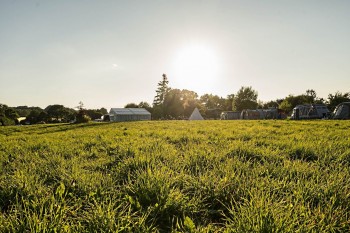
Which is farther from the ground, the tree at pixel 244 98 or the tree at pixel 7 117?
the tree at pixel 244 98

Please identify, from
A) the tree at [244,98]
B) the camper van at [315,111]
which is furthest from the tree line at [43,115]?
the tree at [244,98]

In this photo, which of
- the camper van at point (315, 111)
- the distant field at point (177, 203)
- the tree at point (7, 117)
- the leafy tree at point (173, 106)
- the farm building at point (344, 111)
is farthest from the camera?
the leafy tree at point (173, 106)

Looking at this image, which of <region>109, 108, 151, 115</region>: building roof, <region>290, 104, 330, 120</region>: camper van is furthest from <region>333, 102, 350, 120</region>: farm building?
<region>109, 108, 151, 115</region>: building roof

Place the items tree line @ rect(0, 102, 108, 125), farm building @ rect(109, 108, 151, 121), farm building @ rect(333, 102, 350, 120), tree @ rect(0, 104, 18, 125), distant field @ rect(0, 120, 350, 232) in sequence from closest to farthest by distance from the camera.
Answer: distant field @ rect(0, 120, 350, 232) → farm building @ rect(333, 102, 350, 120) → tree @ rect(0, 104, 18, 125) → tree line @ rect(0, 102, 108, 125) → farm building @ rect(109, 108, 151, 121)

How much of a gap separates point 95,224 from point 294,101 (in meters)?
95.3

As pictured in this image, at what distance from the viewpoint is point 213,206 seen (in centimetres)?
262

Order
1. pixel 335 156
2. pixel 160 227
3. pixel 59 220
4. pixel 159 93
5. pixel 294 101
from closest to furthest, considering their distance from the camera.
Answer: pixel 59 220, pixel 160 227, pixel 335 156, pixel 294 101, pixel 159 93

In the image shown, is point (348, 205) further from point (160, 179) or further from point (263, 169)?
point (160, 179)

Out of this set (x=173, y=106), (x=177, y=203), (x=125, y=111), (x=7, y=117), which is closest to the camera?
(x=177, y=203)

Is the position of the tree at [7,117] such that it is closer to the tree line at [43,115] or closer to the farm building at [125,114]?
the tree line at [43,115]

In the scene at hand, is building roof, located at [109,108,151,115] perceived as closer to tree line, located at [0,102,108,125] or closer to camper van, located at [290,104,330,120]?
tree line, located at [0,102,108,125]

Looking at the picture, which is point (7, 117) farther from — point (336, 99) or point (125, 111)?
point (336, 99)

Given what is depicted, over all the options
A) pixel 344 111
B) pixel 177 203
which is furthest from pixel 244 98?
pixel 177 203

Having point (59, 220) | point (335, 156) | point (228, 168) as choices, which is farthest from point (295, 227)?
point (335, 156)
